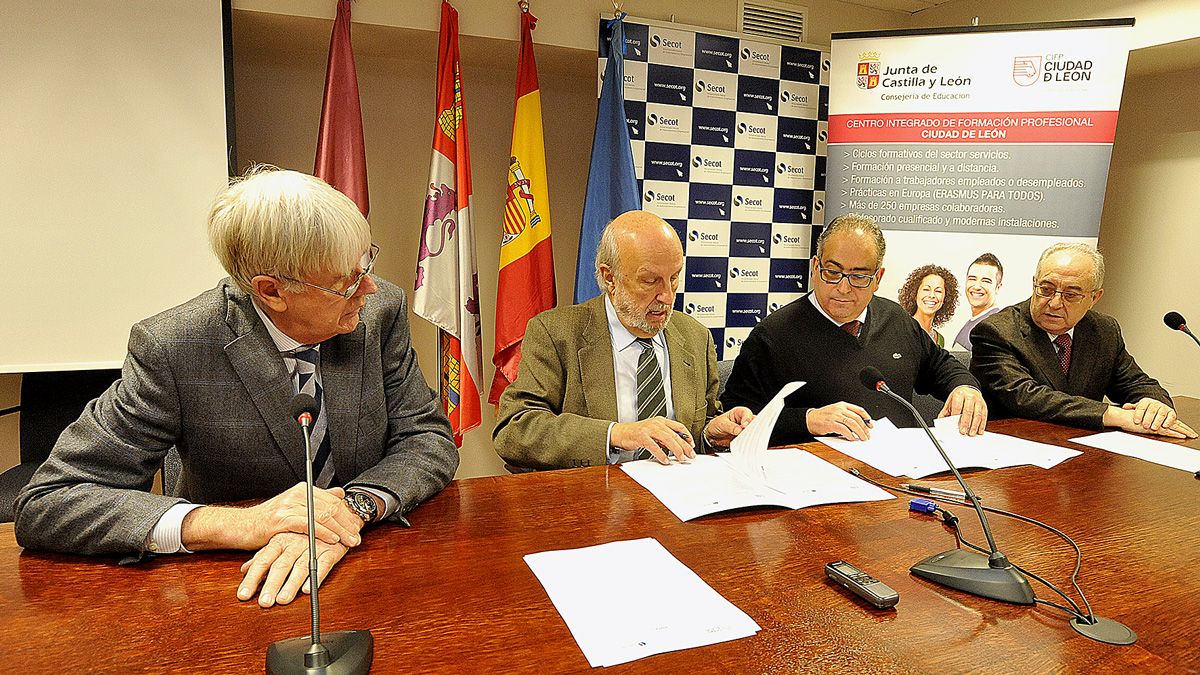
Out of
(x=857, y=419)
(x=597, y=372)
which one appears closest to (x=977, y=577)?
(x=857, y=419)

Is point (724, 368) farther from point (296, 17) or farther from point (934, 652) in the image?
point (296, 17)

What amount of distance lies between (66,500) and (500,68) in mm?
2964

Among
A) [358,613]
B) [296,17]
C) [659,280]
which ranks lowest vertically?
[358,613]

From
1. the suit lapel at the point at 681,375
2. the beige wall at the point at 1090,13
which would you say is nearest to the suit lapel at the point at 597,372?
the suit lapel at the point at 681,375

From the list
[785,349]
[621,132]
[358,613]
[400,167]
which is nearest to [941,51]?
[621,132]

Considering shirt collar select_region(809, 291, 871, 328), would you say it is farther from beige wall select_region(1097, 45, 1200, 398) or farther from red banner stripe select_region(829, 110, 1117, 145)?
beige wall select_region(1097, 45, 1200, 398)

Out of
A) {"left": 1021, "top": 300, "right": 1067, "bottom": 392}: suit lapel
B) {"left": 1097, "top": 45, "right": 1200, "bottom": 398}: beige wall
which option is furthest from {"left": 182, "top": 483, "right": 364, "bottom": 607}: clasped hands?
{"left": 1097, "top": 45, "right": 1200, "bottom": 398}: beige wall

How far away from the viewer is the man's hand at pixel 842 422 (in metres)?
1.93

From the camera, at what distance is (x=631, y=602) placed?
3.44 ft

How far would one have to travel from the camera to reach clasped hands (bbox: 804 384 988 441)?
6.33 ft

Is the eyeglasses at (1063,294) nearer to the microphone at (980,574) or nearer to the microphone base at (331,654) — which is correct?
the microphone at (980,574)

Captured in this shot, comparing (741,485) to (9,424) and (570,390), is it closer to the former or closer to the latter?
(570,390)

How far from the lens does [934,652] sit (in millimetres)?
948

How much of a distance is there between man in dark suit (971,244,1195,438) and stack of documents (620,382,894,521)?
115cm
